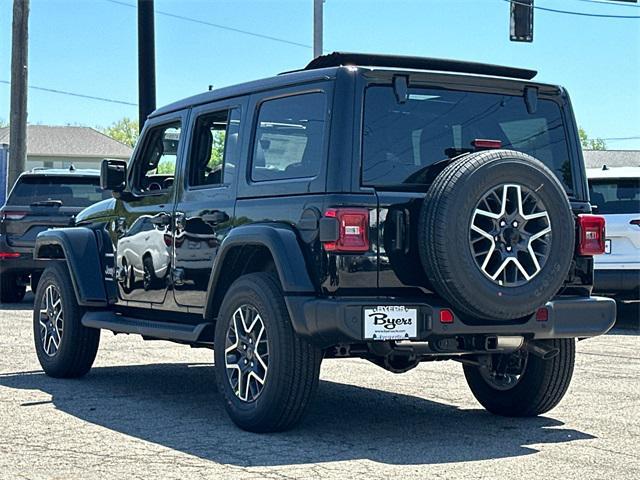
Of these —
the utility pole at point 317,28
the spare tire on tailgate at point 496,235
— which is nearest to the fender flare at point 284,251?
the spare tire on tailgate at point 496,235

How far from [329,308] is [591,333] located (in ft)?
5.50

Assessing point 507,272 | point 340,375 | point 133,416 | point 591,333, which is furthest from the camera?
point 340,375

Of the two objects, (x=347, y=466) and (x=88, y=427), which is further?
(x=88, y=427)

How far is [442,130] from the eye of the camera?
7.17 m

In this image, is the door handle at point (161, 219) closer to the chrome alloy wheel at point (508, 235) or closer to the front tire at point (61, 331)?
the front tire at point (61, 331)

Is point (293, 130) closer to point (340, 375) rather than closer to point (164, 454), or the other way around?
point (164, 454)

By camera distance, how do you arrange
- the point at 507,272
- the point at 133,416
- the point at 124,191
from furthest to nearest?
the point at 124,191 → the point at 133,416 → the point at 507,272

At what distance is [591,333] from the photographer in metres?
7.24

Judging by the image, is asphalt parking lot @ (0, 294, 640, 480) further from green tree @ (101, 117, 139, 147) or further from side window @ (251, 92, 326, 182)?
green tree @ (101, 117, 139, 147)

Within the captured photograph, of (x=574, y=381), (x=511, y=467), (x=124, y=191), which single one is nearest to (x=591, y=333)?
(x=511, y=467)

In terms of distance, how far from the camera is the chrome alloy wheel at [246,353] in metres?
7.08

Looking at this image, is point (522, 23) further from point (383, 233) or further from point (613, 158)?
point (613, 158)

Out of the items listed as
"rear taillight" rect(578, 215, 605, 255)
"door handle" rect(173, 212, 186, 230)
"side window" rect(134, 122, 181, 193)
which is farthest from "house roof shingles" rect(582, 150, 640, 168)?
"rear taillight" rect(578, 215, 605, 255)

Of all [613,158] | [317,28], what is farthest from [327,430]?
[613,158]
